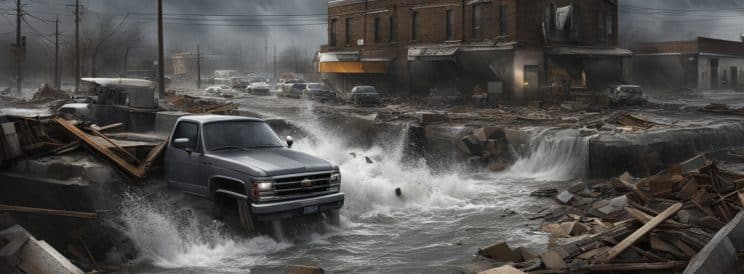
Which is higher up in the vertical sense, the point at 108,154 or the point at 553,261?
the point at 108,154

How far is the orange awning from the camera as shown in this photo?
5310cm

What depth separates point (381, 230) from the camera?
1305cm

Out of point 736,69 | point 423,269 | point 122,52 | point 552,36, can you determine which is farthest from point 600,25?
point 122,52

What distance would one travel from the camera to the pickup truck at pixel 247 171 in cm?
987

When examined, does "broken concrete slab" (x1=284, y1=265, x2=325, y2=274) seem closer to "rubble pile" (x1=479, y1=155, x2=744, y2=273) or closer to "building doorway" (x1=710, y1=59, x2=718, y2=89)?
"rubble pile" (x1=479, y1=155, x2=744, y2=273)

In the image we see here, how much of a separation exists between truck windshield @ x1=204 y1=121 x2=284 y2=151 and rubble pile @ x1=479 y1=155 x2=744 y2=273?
14.4ft

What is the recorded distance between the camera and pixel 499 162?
23.7 meters

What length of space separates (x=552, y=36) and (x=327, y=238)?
120 feet

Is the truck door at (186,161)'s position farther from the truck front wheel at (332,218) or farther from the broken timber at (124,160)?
the truck front wheel at (332,218)

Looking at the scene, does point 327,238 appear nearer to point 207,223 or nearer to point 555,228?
point 207,223

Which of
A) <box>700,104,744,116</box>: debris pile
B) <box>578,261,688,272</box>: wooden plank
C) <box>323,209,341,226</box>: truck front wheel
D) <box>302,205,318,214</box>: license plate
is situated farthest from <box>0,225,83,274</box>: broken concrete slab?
<box>700,104,744,116</box>: debris pile

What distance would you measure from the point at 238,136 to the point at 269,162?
136 cm

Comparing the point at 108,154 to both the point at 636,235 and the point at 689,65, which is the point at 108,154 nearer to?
the point at 636,235

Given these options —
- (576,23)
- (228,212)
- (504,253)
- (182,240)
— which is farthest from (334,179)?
(576,23)
